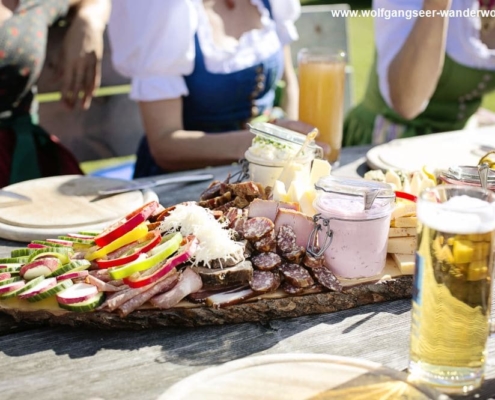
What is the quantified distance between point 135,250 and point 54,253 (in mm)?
147

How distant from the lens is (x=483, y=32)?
269 cm

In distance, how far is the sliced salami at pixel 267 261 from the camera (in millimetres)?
1145

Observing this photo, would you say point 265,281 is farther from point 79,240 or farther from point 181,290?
point 79,240

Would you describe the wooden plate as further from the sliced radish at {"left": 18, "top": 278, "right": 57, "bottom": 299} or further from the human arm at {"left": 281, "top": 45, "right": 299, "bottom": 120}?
the sliced radish at {"left": 18, "top": 278, "right": 57, "bottom": 299}

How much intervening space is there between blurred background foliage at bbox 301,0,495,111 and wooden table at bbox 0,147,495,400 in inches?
163

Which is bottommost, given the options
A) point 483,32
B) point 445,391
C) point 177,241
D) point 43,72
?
point 445,391

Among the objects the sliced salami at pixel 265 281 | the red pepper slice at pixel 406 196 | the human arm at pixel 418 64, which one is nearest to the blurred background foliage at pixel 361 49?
the human arm at pixel 418 64

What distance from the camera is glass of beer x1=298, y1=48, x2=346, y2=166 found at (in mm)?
1895

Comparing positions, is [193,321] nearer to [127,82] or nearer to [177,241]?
[177,241]

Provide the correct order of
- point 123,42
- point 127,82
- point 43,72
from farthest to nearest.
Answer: point 127,82 < point 43,72 < point 123,42

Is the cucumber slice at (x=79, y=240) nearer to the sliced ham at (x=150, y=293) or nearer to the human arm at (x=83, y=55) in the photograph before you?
the sliced ham at (x=150, y=293)

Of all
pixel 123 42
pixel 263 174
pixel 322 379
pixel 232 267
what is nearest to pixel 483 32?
pixel 123 42

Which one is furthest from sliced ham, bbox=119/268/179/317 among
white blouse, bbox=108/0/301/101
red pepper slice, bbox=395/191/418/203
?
white blouse, bbox=108/0/301/101

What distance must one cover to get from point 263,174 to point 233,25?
3.39ft
